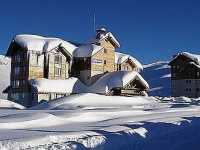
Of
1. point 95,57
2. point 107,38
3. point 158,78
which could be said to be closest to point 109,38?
point 107,38

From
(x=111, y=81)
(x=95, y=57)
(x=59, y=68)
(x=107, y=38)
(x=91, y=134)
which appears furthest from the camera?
(x=107, y=38)

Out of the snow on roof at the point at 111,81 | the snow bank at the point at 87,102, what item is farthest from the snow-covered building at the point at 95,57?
the snow bank at the point at 87,102

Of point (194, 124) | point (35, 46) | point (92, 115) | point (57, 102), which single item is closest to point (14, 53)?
point (35, 46)

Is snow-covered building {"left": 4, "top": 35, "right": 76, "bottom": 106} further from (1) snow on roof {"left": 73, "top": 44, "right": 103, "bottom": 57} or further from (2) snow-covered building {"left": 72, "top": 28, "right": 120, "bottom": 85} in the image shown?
(2) snow-covered building {"left": 72, "top": 28, "right": 120, "bottom": 85}

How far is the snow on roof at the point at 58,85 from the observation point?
150 ft

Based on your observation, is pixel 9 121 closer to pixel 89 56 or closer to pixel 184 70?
pixel 89 56

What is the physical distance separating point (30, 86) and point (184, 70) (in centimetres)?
3404

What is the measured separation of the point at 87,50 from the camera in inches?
2026

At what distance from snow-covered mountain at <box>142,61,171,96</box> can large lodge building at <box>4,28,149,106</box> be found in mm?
56441

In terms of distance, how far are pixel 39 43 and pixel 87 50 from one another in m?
6.46

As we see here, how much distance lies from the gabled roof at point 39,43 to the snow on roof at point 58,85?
3.52 m

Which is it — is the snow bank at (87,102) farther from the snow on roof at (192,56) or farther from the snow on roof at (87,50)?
the snow on roof at (192,56)

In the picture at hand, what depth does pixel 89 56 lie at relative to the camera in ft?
167

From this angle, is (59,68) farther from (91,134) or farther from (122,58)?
(91,134)
